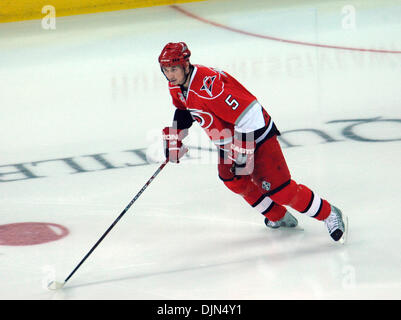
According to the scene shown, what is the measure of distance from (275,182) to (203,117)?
17.3 inches

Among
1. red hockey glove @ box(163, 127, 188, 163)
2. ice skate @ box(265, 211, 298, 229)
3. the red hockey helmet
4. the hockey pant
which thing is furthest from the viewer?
ice skate @ box(265, 211, 298, 229)

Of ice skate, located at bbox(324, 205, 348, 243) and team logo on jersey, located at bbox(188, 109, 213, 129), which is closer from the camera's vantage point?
team logo on jersey, located at bbox(188, 109, 213, 129)

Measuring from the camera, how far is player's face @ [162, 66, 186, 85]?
3.37m

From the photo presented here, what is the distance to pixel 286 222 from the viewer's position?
151 inches

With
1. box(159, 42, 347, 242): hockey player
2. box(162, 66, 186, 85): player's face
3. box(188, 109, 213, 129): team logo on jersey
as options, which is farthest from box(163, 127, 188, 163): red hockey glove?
box(162, 66, 186, 85): player's face

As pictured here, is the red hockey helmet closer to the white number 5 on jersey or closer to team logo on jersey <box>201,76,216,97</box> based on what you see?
team logo on jersey <box>201,76,216,97</box>

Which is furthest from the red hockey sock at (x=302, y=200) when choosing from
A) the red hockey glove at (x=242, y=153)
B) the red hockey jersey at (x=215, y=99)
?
the red hockey jersey at (x=215, y=99)

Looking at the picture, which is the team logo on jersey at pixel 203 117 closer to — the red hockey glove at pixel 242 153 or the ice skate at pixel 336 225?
the red hockey glove at pixel 242 153

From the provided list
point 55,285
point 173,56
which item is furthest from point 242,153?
point 55,285

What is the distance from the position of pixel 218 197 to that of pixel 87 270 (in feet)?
3.42

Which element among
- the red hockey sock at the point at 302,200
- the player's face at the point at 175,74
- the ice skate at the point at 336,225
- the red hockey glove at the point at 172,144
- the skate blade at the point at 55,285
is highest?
the player's face at the point at 175,74

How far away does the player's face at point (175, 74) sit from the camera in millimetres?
3373

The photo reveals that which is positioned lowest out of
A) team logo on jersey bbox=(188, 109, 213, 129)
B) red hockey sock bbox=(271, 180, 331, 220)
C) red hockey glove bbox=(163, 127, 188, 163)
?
red hockey sock bbox=(271, 180, 331, 220)

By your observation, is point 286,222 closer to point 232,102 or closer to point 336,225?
point 336,225
